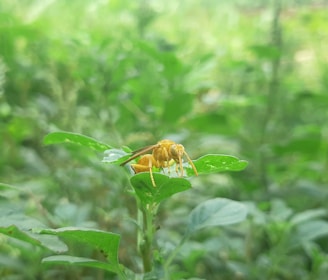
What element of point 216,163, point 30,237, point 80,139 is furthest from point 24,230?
point 216,163

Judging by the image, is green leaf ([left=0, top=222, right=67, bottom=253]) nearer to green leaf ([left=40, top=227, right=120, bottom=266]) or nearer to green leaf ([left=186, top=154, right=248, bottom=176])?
green leaf ([left=40, top=227, right=120, bottom=266])

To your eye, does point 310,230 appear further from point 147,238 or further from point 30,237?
point 30,237

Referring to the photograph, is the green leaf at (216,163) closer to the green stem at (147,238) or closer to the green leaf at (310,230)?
the green stem at (147,238)

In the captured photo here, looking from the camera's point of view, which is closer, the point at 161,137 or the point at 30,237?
the point at 30,237

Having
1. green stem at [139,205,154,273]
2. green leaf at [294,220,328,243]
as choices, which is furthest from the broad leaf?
green leaf at [294,220,328,243]

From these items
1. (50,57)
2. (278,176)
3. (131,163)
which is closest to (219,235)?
(278,176)

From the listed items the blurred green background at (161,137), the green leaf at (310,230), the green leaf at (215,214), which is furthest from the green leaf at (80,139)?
the green leaf at (310,230)
